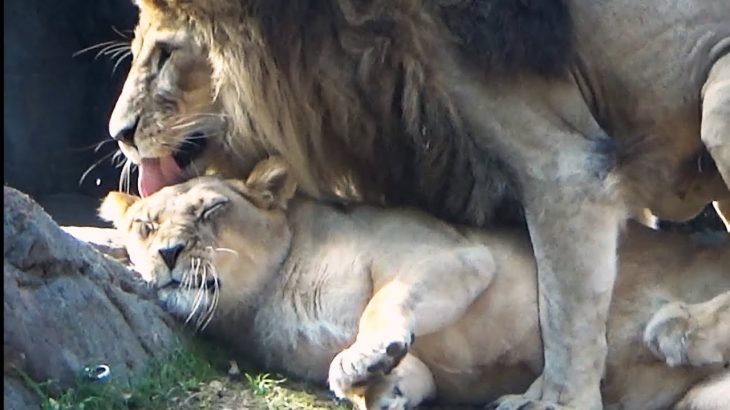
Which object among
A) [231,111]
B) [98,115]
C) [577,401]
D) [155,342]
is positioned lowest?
[98,115]

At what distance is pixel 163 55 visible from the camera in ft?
13.5

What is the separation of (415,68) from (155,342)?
94 centimetres

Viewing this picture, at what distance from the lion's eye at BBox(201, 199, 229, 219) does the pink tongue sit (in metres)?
0.25

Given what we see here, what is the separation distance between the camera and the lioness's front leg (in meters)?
3.46

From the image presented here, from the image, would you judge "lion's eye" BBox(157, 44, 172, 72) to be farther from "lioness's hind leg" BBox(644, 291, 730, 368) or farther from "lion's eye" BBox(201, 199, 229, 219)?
"lioness's hind leg" BBox(644, 291, 730, 368)

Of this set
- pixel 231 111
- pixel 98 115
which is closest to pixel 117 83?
pixel 98 115

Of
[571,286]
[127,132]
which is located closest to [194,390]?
[127,132]

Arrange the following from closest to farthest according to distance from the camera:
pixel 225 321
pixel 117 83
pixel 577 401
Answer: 1. pixel 577 401
2. pixel 225 321
3. pixel 117 83

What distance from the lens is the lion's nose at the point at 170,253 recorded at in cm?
381

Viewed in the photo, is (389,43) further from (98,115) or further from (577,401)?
(98,115)

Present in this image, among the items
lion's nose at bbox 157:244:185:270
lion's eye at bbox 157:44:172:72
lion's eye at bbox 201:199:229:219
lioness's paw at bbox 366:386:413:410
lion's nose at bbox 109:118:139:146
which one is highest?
lion's eye at bbox 157:44:172:72

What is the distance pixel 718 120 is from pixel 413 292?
0.86m

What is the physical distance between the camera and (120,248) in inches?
162

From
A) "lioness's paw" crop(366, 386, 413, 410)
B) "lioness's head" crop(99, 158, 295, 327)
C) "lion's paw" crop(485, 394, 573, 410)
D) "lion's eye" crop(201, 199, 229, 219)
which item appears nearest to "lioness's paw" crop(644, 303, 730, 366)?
"lion's paw" crop(485, 394, 573, 410)
